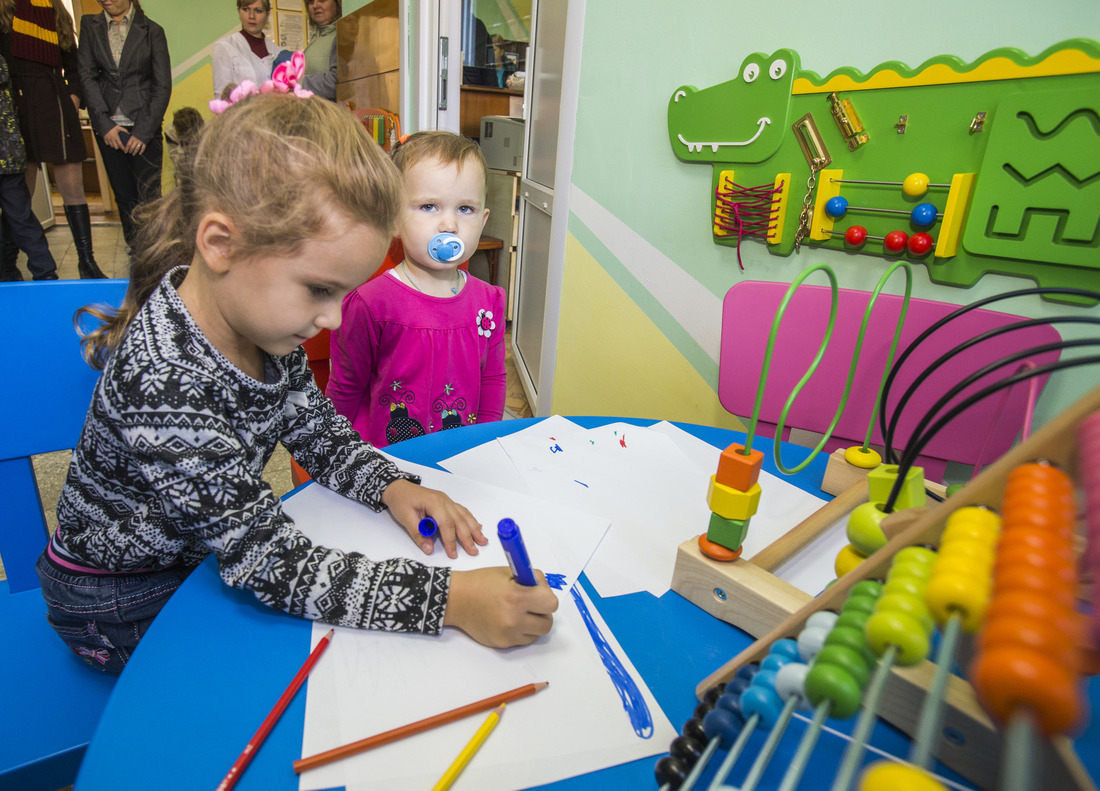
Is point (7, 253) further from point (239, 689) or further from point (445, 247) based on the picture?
point (239, 689)

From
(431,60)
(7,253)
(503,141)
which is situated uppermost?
(431,60)

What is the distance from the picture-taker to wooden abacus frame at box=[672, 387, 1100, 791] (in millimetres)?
338

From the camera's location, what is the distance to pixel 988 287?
1.08 m

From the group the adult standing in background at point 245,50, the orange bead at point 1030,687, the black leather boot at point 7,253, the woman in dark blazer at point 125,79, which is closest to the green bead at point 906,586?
the orange bead at point 1030,687

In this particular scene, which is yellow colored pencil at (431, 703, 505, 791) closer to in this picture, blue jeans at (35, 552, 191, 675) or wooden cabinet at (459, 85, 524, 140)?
blue jeans at (35, 552, 191, 675)

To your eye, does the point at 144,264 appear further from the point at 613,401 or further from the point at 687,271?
the point at 613,401

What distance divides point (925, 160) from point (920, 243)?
15cm

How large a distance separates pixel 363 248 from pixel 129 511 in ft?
1.36

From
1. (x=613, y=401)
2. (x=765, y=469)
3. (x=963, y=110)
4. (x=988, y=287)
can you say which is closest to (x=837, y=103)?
(x=963, y=110)

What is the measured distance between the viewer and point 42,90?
288cm

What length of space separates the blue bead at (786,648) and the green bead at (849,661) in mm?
78

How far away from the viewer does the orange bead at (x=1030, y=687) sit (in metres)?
0.21

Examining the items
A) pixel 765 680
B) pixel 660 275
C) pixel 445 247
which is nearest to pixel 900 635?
pixel 765 680

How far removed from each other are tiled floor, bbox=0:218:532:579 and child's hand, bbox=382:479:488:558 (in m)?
0.58
